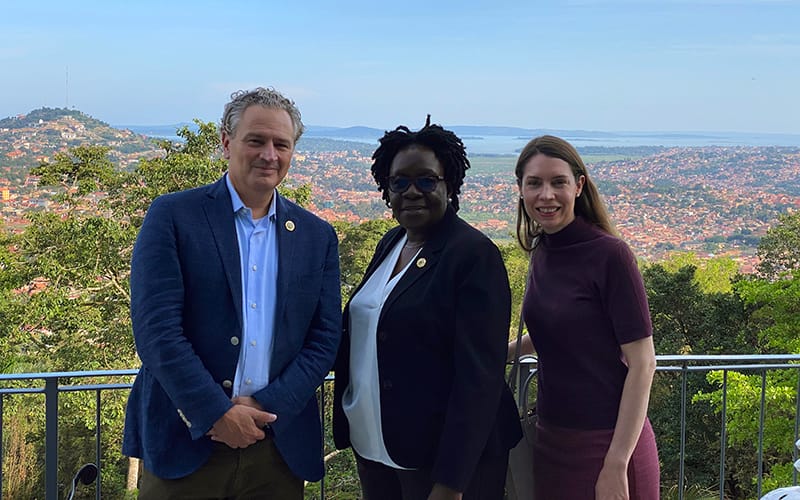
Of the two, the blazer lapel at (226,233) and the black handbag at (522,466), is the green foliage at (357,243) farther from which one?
the blazer lapel at (226,233)

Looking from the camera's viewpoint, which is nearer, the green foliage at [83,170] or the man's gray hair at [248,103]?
the man's gray hair at [248,103]

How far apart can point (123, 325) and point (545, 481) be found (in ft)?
44.1

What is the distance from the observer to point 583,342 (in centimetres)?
185

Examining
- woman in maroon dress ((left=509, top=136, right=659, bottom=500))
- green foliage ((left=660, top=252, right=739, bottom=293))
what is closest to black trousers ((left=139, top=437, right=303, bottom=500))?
woman in maroon dress ((left=509, top=136, right=659, bottom=500))

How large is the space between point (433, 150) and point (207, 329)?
0.69 metres

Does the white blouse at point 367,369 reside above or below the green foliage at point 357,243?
above

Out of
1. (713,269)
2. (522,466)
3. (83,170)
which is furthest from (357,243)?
(522,466)

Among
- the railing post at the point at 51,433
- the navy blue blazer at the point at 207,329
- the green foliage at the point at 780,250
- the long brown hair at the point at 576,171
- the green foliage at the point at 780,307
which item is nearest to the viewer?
the navy blue blazer at the point at 207,329

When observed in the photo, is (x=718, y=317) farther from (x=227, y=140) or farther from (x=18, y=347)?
(x=227, y=140)

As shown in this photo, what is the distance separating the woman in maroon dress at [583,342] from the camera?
70.7 inches

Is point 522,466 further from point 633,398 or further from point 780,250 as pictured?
point 780,250

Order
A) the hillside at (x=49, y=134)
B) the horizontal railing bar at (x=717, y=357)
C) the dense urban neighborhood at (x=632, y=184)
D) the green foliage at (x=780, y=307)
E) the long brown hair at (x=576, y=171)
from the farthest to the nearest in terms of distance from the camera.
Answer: the hillside at (x=49, y=134), the dense urban neighborhood at (x=632, y=184), the green foliage at (x=780, y=307), the horizontal railing bar at (x=717, y=357), the long brown hair at (x=576, y=171)

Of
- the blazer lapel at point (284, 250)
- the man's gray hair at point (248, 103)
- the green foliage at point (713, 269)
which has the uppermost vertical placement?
the man's gray hair at point (248, 103)

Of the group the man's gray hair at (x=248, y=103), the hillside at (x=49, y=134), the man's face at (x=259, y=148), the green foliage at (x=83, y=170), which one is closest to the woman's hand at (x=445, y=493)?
the man's face at (x=259, y=148)
